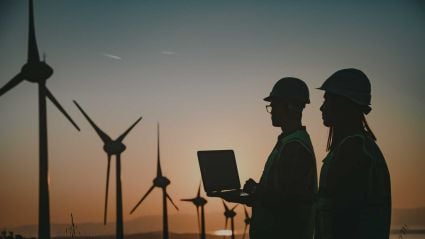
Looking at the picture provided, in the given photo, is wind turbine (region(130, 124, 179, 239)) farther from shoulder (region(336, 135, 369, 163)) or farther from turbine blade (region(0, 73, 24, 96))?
shoulder (region(336, 135, 369, 163))

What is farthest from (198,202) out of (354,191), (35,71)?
(354,191)

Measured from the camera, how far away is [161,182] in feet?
227

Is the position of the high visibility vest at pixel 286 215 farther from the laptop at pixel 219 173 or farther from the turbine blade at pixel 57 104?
the turbine blade at pixel 57 104

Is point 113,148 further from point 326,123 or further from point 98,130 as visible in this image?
point 326,123

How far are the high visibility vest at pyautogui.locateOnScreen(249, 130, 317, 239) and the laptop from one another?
0.54 metres

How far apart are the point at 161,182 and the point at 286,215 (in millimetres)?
59598

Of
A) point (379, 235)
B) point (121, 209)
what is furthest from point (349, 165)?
point (121, 209)

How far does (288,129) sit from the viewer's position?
1060cm

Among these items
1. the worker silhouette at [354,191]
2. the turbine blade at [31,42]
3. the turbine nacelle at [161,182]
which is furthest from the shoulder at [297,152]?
the turbine nacelle at [161,182]

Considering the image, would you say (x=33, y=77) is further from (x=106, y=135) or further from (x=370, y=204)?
(x=370, y=204)

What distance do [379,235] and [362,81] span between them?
213 cm

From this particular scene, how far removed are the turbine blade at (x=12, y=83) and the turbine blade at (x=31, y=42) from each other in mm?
1304

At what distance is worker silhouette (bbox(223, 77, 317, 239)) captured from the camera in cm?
986

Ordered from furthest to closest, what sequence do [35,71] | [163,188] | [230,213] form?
[230,213] < [163,188] < [35,71]
